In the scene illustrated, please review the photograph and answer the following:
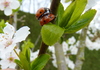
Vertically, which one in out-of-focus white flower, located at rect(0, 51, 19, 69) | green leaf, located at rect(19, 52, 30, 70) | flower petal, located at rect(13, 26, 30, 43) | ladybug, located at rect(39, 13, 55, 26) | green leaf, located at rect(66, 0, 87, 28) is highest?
out-of-focus white flower, located at rect(0, 51, 19, 69)


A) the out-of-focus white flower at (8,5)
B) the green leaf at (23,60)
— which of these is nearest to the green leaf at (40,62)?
the green leaf at (23,60)

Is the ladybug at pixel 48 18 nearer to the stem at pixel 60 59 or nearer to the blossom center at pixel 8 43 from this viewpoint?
the blossom center at pixel 8 43

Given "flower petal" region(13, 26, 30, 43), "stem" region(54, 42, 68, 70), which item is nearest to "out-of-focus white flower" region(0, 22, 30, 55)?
"flower petal" region(13, 26, 30, 43)

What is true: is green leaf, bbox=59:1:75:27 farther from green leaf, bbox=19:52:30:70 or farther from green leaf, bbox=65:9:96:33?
green leaf, bbox=19:52:30:70

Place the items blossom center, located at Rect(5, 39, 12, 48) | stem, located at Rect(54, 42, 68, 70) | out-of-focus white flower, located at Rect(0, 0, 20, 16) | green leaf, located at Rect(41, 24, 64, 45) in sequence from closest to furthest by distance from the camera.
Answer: green leaf, located at Rect(41, 24, 64, 45), blossom center, located at Rect(5, 39, 12, 48), stem, located at Rect(54, 42, 68, 70), out-of-focus white flower, located at Rect(0, 0, 20, 16)

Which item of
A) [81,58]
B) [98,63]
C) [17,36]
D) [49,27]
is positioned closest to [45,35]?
[49,27]

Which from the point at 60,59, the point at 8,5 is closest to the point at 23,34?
the point at 60,59
